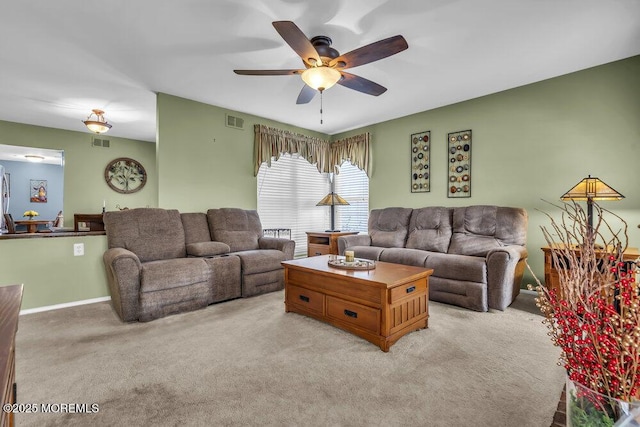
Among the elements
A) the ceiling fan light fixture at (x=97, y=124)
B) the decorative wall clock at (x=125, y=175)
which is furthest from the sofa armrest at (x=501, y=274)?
the decorative wall clock at (x=125, y=175)

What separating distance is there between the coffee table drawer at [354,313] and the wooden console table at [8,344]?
1933 millimetres

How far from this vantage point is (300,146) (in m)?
5.45

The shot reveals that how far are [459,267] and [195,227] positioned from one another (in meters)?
3.14

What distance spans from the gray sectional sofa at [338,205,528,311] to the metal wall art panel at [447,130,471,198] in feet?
1.35

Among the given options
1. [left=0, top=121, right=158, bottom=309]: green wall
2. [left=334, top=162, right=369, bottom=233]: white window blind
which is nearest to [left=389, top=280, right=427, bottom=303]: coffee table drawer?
[left=334, top=162, right=369, bottom=233]: white window blind

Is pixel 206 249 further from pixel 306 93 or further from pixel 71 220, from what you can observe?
pixel 71 220

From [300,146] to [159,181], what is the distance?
245 cm

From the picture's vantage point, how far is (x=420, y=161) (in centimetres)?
471

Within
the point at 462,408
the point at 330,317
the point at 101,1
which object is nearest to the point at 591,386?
the point at 462,408

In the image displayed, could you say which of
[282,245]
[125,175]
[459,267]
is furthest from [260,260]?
[125,175]

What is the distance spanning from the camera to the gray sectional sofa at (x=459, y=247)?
3.01 m

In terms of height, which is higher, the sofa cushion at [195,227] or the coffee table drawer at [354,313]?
the sofa cushion at [195,227]

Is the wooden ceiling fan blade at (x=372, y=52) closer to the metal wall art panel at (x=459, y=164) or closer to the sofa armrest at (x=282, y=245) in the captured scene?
the sofa armrest at (x=282, y=245)

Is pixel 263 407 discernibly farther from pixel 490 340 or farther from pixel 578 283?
pixel 490 340
